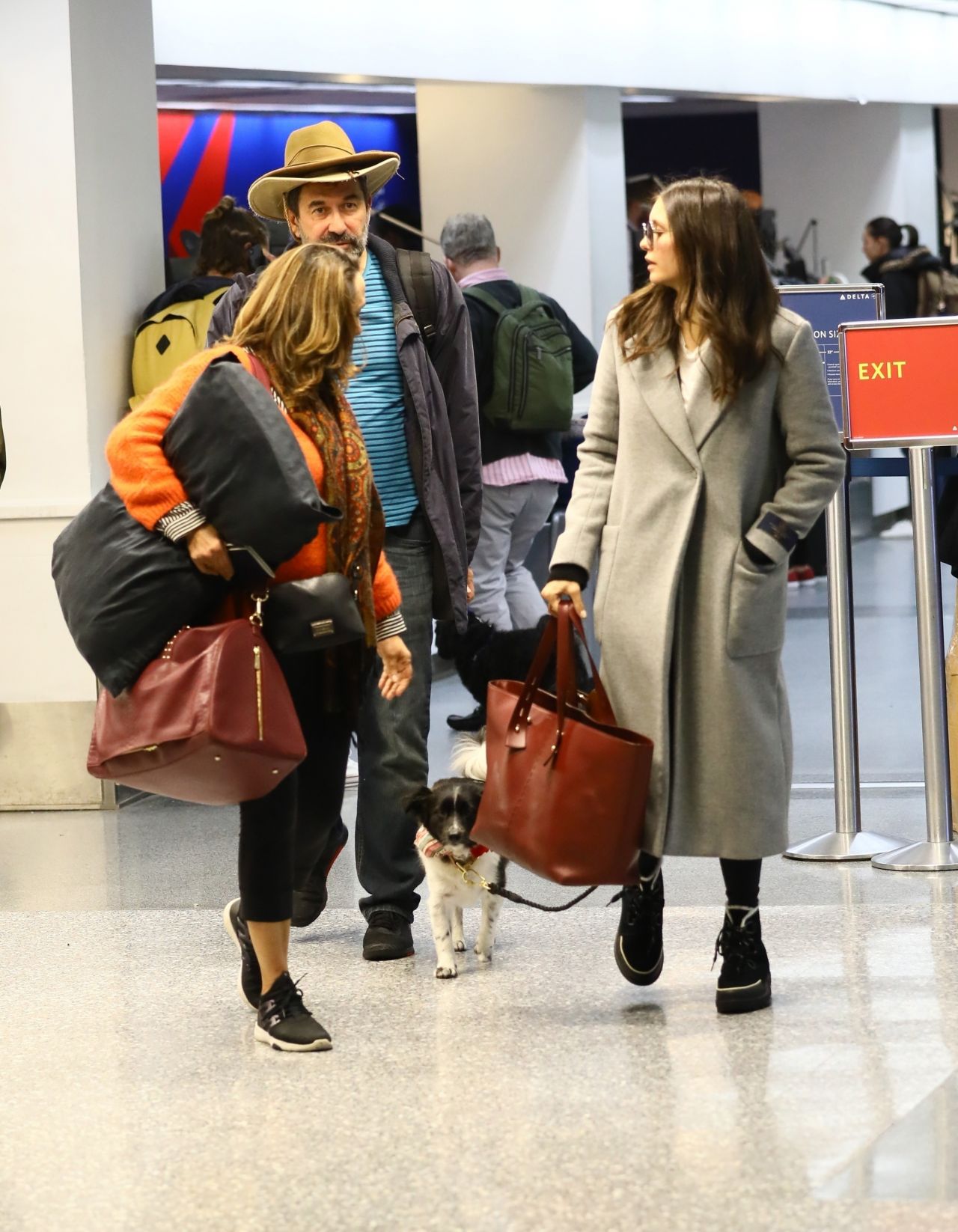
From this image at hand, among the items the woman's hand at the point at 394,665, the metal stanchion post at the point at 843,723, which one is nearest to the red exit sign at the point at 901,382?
the metal stanchion post at the point at 843,723

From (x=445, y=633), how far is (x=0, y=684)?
168 cm

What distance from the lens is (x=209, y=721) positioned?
3121 mm

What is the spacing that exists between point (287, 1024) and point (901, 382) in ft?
8.02

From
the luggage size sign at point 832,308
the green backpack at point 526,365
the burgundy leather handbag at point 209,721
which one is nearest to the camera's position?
the burgundy leather handbag at point 209,721

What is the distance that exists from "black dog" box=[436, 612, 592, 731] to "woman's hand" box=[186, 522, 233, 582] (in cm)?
340

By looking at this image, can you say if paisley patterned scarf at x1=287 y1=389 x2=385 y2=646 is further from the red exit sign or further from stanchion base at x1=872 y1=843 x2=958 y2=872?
stanchion base at x1=872 y1=843 x2=958 y2=872

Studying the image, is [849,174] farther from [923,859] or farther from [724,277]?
[724,277]

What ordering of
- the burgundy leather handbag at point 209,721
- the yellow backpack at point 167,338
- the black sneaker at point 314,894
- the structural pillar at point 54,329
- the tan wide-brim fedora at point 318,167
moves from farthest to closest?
1. the yellow backpack at point 167,338
2. the structural pillar at point 54,329
3. the black sneaker at point 314,894
4. the tan wide-brim fedora at point 318,167
5. the burgundy leather handbag at point 209,721

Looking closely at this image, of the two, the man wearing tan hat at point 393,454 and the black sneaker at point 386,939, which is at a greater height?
the man wearing tan hat at point 393,454

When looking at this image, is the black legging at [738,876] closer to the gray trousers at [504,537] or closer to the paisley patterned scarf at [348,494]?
the paisley patterned scarf at [348,494]

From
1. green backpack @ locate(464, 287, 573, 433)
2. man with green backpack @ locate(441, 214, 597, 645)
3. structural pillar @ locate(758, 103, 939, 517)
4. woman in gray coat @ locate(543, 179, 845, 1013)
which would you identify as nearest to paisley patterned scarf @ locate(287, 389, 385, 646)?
woman in gray coat @ locate(543, 179, 845, 1013)

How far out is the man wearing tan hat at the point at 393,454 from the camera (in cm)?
407

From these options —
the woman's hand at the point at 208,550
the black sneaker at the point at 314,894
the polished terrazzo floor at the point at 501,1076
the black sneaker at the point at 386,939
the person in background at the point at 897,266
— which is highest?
the person in background at the point at 897,266

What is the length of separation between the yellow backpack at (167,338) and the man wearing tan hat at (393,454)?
195 cm
